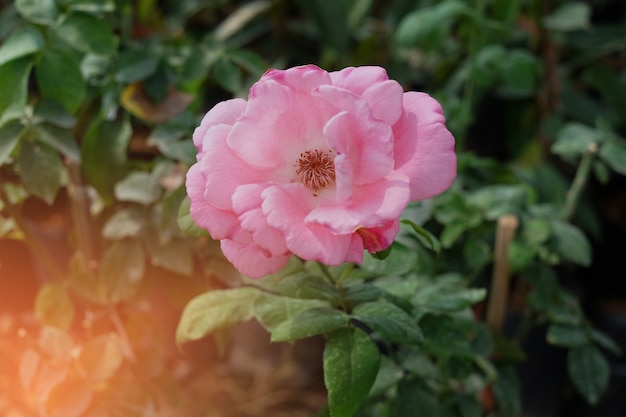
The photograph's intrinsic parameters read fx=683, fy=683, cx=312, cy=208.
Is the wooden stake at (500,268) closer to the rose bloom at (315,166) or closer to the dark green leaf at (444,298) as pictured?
the dark green leaf at (444,298)

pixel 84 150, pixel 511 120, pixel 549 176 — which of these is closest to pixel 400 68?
pixel 511 120

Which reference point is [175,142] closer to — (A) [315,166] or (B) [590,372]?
(A) [315,166]

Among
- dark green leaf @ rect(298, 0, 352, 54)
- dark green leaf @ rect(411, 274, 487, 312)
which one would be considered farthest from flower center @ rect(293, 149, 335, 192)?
dark green leaf @ rect(298, 0, 352, 54)

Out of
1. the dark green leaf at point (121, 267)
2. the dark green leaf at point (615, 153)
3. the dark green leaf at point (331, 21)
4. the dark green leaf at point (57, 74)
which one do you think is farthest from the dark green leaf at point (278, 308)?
the dark green leaf at point (331, 21)

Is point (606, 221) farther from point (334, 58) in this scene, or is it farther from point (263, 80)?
point (263, 80)

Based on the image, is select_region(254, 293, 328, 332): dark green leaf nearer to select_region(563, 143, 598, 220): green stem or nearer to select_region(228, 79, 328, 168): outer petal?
select_region(228, 79, 328, 168): outer petal

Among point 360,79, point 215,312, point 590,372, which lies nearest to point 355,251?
point 360,79
